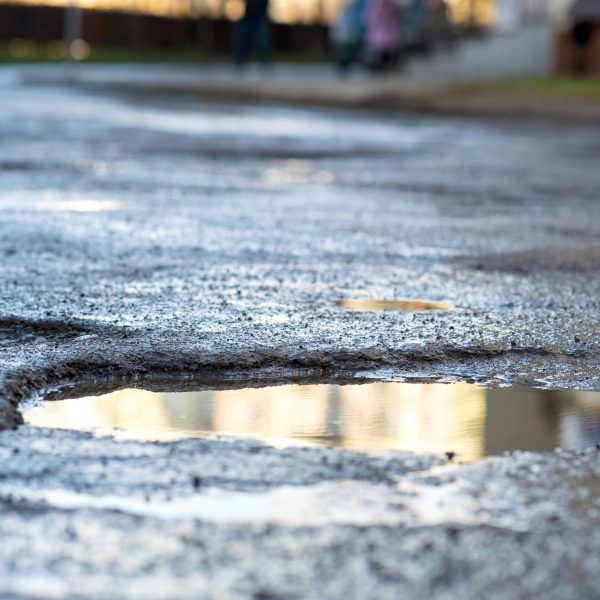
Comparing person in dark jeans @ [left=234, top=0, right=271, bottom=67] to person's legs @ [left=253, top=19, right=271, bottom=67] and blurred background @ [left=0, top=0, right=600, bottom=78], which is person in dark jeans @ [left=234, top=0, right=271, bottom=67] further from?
blurred background @ [left=0, top=0, right=600, bottom=78]

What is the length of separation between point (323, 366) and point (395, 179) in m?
5.71

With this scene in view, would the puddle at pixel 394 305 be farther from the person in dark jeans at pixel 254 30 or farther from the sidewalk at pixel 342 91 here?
the person in dark jeans at pixel 254 30

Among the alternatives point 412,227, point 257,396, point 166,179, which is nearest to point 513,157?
point 166,179

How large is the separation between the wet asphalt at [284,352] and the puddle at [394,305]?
0.06 meters

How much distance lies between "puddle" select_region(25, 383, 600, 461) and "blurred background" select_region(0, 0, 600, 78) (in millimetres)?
18088

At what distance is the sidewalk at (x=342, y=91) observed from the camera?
18.0 m

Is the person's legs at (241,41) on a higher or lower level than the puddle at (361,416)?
lower

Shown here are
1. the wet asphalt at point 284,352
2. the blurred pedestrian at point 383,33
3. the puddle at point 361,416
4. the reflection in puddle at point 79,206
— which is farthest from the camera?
the blurred pedestrian at point 383,33

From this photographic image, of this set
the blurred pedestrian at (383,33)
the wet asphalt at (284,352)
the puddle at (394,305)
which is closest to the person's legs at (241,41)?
the blurred pedestrian at (383,33)

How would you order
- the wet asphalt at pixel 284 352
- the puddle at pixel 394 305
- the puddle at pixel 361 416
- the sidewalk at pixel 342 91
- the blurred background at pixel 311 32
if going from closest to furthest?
the wet asphalt at pixel 284 352
the puddle at pixel 361 416
the puddle at pixel 394 305
the sidewalk at pixel 342 91
the blurred background at pixel 311 32

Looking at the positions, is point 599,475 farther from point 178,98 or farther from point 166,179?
point 178,98

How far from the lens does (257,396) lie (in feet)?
11.5

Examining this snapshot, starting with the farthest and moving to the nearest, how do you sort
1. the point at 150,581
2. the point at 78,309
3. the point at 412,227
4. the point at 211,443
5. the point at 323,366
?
1. the point at 412,227
2. the point at 78,309
3. the point at 323,366
4. the point at 211,443
5. the point at 150,581

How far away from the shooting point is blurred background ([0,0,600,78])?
25.8 metres
